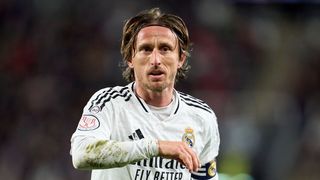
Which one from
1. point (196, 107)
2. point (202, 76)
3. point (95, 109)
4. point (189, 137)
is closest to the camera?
point (95, 109)

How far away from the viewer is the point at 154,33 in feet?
15.5

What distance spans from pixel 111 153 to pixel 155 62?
762 millimetres

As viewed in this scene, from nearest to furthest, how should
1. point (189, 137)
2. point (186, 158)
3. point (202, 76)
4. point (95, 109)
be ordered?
point (186, 158)
point (95, 109)
point (189, 137)
point (202, 76)

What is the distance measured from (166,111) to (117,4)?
285 inches

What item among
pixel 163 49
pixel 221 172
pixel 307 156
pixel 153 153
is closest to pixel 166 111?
pixel 163 49

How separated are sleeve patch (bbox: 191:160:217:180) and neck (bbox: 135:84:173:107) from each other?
0.47m

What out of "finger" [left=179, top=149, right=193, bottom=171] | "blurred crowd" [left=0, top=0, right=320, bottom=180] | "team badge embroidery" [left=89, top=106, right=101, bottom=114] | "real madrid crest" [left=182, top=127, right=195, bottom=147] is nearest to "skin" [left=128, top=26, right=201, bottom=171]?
"real madrid crest" [left=182, top=127, right=195, bottom=147]

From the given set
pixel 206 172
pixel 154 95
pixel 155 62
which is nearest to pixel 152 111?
pixel 154 95

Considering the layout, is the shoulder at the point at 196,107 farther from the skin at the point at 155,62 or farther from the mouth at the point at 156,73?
the mouth at the point at 156,73

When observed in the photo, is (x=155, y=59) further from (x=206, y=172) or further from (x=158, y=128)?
(x=206, y=172)

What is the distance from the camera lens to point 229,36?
467 inches

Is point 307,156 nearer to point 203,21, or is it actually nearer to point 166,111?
point 203,21

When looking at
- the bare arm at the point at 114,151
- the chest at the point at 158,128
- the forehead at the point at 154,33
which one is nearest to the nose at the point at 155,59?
the forehead at the point at 154,33

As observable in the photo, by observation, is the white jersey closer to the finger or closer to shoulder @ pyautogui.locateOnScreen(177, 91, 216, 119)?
shoulder @ pyautogui.locateOnScreen(177, 91, 216, 119)
